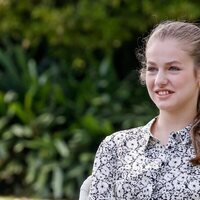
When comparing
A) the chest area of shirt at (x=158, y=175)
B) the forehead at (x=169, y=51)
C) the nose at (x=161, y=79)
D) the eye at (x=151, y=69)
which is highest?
the forehead at (x=169, y=51)

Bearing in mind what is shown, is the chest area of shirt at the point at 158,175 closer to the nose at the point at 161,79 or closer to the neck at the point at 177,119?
the neck at the point at 177,119

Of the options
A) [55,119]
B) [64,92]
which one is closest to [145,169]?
[55,119]

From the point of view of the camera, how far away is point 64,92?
10.6 metres

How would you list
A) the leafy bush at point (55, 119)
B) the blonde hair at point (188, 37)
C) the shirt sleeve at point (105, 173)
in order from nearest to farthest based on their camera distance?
the blonde hair at point (188, 37) < the shirt sleeve at point (105, 173) < the leafy bush at point (55, 119)

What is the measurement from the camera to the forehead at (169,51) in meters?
3.46

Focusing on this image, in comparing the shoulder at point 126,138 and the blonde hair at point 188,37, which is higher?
the blonde hair at point 188,37

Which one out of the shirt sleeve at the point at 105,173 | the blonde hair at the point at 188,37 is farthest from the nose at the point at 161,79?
the shirt sleeve at the point at 105,173

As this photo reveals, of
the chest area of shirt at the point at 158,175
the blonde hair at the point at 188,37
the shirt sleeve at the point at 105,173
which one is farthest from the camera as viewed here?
the shirt sleeve at the point at 105,173

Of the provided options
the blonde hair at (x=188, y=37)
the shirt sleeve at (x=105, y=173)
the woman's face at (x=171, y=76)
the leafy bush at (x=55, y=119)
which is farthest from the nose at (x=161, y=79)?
the leafy bush at (x=55, y=119)

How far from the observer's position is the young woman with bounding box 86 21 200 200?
135 inches

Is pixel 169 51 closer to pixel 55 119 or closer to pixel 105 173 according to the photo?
pixel 105 173

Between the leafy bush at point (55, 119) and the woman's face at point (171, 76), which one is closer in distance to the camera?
the woman's face at point (171, 76)

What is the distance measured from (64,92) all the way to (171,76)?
7.19m

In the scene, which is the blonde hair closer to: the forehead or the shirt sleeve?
the forehead
